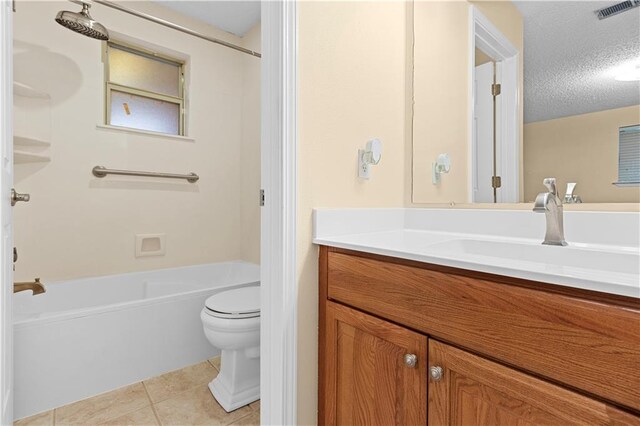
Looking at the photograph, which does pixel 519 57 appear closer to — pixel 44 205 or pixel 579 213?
pixel 579 213

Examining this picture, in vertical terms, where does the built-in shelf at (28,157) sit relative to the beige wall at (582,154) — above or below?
above

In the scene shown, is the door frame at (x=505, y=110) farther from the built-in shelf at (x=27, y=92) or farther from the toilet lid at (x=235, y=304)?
the built-in shelf at (x=27, y=92)

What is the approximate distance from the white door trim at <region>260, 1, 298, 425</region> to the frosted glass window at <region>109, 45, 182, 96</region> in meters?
1.78

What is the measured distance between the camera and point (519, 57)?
3.72 ft

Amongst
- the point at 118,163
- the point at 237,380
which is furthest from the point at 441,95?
the point at 118,163

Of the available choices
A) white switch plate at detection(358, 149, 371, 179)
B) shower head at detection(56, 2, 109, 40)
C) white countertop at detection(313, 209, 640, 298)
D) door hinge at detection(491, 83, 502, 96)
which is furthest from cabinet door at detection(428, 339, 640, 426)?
shower head at detection(56, 2, 109, 40)

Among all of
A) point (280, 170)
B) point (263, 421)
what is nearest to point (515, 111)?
point (280, 170)

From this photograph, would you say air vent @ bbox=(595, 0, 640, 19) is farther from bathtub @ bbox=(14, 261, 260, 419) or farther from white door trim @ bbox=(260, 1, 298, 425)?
bathtub @ bbox=(14, 261, 260, 419)

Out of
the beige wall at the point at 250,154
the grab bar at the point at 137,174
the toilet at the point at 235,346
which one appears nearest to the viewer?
the toilet at the point at 235,346

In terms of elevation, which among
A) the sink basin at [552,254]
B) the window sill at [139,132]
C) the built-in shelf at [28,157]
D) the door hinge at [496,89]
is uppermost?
the window sill at [139,132]

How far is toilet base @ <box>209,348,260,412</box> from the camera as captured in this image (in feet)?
4.72

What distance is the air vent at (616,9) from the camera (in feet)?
2.98

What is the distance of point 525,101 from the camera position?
111 cm

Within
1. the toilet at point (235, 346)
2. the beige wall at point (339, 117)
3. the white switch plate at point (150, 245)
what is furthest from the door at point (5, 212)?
the white switch plate at point (150, 245)
